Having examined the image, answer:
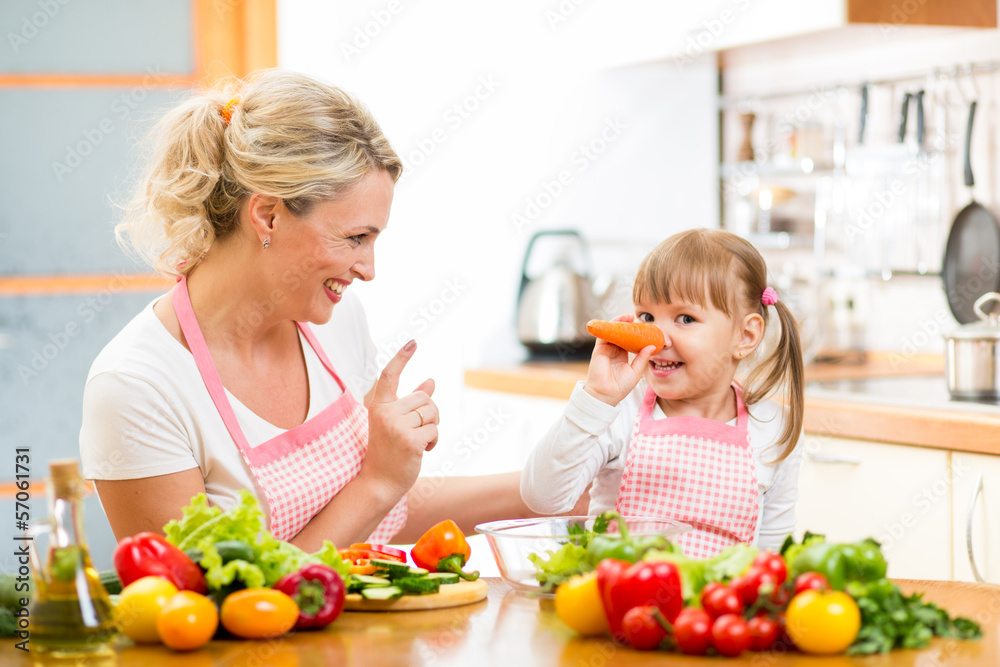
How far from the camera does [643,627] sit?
0.96 metres

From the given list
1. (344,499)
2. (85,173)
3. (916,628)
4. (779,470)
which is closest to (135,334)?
(344,499)

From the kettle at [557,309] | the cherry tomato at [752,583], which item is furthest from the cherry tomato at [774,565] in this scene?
the kettle at [557,309]

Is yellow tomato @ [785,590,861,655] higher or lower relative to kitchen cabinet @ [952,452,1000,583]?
higher

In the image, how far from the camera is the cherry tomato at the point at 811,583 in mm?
959

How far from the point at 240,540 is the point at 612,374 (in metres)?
0.58

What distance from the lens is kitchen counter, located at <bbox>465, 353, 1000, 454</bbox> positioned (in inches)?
81.0

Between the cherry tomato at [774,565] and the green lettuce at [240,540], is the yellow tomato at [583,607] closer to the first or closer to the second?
the cherry tomato at [774,565]

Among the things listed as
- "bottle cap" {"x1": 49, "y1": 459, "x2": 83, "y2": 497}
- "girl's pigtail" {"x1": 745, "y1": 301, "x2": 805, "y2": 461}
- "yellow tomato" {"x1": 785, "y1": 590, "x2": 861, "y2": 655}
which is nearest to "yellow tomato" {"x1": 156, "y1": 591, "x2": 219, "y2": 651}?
"bottle cap" {"x1": 49, "y1": 459, "x2": 83, "y2": 497}

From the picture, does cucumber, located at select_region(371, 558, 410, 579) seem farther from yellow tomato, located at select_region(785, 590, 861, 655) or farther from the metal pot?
the metal pot

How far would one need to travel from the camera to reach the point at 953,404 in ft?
7.16

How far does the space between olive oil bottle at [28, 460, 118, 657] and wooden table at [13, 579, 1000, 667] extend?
0.09 ft

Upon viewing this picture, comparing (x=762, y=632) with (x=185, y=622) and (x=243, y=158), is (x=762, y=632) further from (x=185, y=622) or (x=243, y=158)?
(x=243, y=158)

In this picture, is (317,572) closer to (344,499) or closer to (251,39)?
(344,499)

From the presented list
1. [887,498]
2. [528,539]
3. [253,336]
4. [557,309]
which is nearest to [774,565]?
[528,539]
